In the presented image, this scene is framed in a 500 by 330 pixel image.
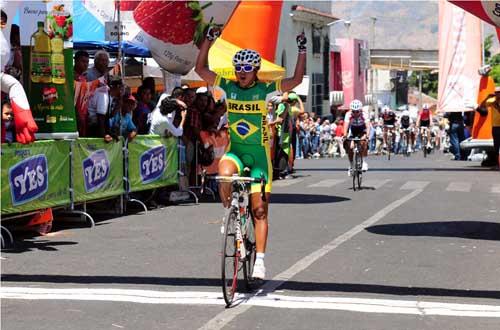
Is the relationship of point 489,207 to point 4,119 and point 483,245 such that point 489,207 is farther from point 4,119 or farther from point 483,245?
point 4,119

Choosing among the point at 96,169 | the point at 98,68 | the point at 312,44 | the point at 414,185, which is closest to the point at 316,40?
the point at 312,44

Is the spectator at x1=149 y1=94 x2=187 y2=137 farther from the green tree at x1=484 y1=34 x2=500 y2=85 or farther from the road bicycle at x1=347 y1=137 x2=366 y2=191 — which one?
the green tree at x1=484 y1=34 x2=500 y2=85

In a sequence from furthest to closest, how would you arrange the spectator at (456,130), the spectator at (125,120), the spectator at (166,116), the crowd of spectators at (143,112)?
the spectator at (456,130)
the spectator at (166,116)
the spectator at (125,120)
the crowd of spectators at (143,112)

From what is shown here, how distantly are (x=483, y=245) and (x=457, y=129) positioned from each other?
23744 mm

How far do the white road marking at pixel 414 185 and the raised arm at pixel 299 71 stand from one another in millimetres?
11646

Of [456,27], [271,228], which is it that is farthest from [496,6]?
[456,27]

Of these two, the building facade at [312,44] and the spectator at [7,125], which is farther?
the building facade at [312,44]

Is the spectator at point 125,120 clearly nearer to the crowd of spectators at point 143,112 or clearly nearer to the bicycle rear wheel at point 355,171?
the crowd of spectators at point 143,112

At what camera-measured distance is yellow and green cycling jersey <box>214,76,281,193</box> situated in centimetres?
952

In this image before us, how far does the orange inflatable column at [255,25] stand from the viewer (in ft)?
72.4

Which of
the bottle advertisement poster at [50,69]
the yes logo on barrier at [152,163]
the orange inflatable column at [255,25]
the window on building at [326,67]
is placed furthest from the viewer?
the window on building at [326,67]

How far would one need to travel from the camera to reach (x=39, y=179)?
13.6 m

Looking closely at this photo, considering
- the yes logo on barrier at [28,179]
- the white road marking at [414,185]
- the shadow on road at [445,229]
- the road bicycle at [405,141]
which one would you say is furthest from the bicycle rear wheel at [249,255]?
the road bicycle at [405,141]

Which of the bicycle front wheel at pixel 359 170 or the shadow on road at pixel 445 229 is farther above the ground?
the bicycle front wheel at pixel 359 170
